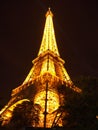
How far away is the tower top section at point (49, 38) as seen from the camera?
6806 cm

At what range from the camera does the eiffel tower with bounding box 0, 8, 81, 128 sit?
159ft

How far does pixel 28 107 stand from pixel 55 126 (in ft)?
35.1

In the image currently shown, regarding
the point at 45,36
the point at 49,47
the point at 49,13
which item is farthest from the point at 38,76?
the point at 49,13

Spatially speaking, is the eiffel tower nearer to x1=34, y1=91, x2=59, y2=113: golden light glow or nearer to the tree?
x1=34, y1=91, x2=59, y2=113: golden light glow

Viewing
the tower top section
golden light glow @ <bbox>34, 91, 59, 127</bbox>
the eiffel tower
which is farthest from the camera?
the tower top section

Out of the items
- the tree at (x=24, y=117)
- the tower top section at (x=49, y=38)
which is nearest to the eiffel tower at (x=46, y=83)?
the tower top section at (x=49, y=38)

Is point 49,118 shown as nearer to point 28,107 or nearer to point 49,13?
point 28,107

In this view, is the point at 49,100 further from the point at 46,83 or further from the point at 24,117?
the point at 24,117

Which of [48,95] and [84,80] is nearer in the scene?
[84,80]

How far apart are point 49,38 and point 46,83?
18.6 metres

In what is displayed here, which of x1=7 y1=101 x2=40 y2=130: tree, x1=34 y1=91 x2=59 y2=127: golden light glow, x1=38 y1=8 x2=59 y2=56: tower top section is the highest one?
x1=38 y1=8 x2=59 y2=56: tower top section

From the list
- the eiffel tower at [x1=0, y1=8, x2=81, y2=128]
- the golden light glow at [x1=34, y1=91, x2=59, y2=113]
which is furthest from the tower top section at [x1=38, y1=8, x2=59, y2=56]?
the golden light glow at [x1=34, y1=91, x2=59, y2=113]

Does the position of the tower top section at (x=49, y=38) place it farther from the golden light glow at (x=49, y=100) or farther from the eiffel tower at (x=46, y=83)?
the golden light glow at (x=49, y=100)

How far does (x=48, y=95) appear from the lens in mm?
50812
